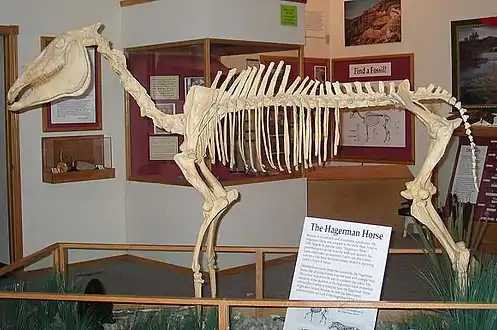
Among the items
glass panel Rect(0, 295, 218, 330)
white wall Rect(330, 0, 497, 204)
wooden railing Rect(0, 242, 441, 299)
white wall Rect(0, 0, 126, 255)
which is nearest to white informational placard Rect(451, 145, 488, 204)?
white wall Rect(330, 0, 497, 204)

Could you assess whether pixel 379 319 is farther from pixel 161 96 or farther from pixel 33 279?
pixel 161 96

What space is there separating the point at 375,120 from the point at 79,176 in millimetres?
4213

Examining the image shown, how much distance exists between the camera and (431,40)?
28.5 ft

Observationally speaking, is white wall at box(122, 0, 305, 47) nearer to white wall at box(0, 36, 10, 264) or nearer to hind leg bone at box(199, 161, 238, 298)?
white wall at box(0, 36, 10, 264)

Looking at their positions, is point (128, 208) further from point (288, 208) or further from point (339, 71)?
point (339, 71)

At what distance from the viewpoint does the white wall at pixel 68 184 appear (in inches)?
257

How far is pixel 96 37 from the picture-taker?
372 cm

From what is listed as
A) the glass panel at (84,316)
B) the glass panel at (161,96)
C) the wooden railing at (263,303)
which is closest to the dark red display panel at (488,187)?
the glass panel at (161,96)

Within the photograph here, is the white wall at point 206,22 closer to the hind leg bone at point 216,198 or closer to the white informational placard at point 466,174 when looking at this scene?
the white informational placard at point 466,174

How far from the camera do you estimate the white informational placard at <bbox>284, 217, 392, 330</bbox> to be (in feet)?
11.1

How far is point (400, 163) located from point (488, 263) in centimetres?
567

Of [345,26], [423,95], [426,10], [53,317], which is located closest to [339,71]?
[345,26]

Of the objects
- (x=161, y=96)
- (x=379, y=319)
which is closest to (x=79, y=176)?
(x=161, y=96)

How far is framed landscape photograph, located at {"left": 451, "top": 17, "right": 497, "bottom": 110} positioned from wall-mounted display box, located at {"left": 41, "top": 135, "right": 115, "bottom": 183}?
4.05 m
